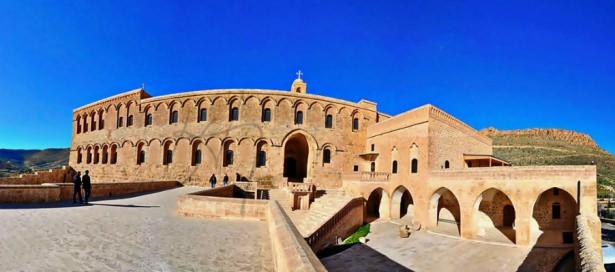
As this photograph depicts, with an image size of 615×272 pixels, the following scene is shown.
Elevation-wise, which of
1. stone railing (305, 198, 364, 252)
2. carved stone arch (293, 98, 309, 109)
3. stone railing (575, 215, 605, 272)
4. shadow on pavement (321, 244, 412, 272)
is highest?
carved stone arch (293, 98, 309, 109)

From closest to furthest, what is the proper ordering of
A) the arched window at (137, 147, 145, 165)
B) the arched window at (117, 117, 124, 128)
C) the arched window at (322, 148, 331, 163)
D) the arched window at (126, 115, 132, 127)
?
the arched window at (322, 148, 331, 163) → the arched window at (137, 147, 145, 165) → the arched window at (126, 115, 132, 127) → the arched window at (117, 117, 124, 128)

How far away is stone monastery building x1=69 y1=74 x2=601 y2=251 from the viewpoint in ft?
72.0

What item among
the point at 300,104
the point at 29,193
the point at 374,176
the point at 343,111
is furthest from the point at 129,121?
the point at 374,176

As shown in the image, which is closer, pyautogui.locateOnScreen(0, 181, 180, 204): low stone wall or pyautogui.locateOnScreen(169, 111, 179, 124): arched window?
pyautogui.locateOnScreen(0, 181, 180, 204): low stone wall

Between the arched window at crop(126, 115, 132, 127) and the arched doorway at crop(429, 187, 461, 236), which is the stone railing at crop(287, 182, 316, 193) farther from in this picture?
the arched window at crop(126, 115, 132, 127)

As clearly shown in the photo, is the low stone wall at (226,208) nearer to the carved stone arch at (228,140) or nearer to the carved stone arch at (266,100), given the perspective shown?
the carved stone arch at (228,140)

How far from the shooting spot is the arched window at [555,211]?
18422 millimetres

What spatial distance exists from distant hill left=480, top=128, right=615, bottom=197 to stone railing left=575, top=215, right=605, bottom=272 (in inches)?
1809

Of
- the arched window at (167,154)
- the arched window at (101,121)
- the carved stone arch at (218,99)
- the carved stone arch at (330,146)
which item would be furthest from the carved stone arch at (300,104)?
the arched window at (101,121)

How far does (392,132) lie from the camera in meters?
26.6

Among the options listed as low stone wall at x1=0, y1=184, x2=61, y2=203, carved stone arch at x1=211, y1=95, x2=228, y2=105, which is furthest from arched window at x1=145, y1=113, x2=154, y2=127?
low stone wall at x1=0, y1=184, x2=61, y2=203

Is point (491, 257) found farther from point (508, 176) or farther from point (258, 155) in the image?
point (258, 155)

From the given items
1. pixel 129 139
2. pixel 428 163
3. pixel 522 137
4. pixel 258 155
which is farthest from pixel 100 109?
pixel 522 137

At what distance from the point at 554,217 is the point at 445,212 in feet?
23.0
